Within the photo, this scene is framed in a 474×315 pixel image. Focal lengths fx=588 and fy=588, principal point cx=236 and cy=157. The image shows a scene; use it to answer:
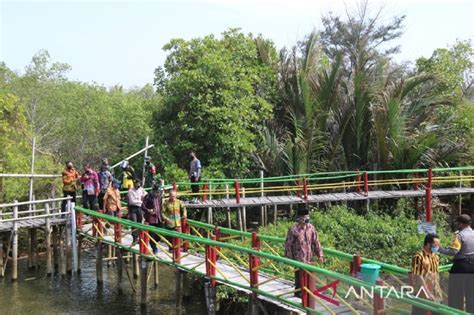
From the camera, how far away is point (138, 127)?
26.9m

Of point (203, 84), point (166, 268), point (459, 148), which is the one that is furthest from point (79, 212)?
point (459, 148)

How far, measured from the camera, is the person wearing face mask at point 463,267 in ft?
22.9

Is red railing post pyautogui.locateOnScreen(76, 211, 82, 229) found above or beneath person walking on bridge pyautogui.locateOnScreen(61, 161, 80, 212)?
beneath

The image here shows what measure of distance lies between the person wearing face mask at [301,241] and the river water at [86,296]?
188 inches

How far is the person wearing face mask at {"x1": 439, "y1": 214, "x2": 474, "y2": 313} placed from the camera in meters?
6.99

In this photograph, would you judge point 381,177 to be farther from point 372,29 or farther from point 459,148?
point 372,29

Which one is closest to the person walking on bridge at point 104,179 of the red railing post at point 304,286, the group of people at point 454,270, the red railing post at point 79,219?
the red railing post at point 79,219

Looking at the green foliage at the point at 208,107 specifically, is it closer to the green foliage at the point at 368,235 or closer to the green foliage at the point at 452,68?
the green foliage at the point at 368,235

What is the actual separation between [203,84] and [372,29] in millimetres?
13455

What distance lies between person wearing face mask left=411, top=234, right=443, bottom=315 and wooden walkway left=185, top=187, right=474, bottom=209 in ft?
35.2

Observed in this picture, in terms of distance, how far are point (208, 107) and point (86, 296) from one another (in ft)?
26.8

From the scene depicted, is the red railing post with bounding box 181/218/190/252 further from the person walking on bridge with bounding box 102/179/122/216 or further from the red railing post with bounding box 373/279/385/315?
the red railing post with bounding box 373/279/385/315

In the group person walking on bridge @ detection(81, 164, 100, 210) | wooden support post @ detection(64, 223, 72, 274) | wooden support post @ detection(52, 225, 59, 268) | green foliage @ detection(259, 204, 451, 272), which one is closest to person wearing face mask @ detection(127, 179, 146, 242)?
person walking on bridge @ detection(81, 164, 100, 210)

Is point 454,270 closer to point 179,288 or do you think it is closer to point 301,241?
point 301,241
